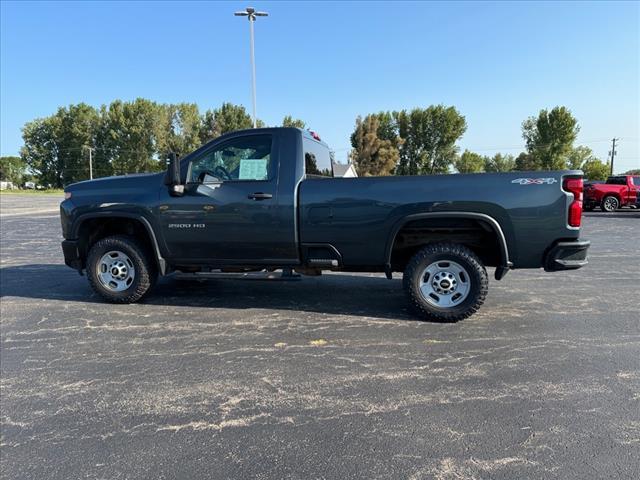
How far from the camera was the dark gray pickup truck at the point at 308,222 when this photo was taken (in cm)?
452

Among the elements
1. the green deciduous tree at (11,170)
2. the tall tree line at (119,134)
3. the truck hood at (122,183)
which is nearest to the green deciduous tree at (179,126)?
the tall tree line at (119,134)

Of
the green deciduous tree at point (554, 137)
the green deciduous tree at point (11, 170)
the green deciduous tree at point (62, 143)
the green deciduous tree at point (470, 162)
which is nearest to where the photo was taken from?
the green deciduous tree at point (554, 137)

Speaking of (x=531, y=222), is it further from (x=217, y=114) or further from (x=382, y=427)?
Result: (x=217, y=114)

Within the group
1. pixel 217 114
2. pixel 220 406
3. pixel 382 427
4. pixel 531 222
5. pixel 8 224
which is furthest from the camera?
pixel 217 114

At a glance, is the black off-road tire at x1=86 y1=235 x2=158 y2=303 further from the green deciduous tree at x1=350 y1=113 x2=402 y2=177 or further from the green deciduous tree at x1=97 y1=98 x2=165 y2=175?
the green deciduous tree at x1=97 y1=98 x2=165 y2=175

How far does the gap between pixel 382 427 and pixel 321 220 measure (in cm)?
257

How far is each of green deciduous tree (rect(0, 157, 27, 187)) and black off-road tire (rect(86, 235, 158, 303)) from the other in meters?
150

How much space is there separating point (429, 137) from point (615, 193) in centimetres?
4872

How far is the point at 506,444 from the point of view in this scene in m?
2.56

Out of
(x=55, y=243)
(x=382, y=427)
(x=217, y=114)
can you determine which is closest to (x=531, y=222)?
(x=382, y=427)

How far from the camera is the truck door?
502 cm

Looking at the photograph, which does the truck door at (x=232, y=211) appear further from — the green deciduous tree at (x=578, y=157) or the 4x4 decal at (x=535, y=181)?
the green deciduous tree at (x=578, y=157)

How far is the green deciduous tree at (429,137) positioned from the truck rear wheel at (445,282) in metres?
65.8

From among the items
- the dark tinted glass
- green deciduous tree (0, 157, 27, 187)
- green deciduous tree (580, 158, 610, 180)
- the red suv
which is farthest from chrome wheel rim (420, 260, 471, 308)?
green deciduous tree (0, 157, 27, 187)
